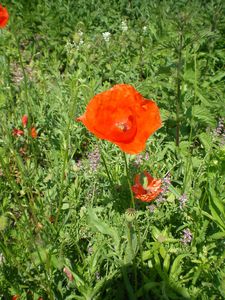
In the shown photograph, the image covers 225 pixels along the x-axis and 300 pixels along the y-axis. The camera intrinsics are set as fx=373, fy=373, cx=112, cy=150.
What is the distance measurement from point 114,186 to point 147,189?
375 mm

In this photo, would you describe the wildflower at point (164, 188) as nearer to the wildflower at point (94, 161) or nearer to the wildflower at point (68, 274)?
the wildflower at point (94, 161)

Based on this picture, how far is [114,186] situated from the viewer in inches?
95.7

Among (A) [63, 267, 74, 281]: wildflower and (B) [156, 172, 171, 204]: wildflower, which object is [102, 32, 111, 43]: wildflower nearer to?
(B) [156, 172, 171, 204]: wildflower

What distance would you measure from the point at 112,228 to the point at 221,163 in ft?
2.51

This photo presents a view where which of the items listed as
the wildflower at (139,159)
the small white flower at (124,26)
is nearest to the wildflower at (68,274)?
the wildflower at (139,159)

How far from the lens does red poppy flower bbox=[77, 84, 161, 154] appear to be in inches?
56.4

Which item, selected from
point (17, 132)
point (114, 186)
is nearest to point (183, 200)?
point (114, 186)

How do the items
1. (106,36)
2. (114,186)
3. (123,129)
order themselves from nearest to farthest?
(123,129) → (114,186) → (106,36)

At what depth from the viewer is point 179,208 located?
7.45 feet

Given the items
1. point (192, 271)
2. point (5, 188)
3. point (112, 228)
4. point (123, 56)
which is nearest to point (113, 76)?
point (123, 56)

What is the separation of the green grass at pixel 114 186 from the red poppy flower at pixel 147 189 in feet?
0.37

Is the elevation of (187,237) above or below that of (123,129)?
below

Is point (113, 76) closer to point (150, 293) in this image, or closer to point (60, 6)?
point (60, 6)

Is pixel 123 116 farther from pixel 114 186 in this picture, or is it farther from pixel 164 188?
pixel 114 186
